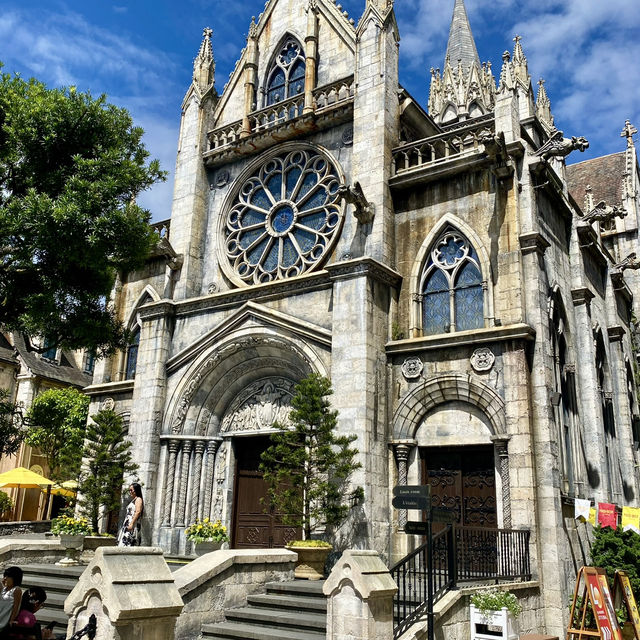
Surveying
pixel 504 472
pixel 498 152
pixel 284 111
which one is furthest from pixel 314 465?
pixel 284 111

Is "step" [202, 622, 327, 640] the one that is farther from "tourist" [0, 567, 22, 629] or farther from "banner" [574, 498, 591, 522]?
"banner" [574, 498, 591, 522]

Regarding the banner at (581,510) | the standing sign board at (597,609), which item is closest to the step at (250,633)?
the standing sign board at (597,609)

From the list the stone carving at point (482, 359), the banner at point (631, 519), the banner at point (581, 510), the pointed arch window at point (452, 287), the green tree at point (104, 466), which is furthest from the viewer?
the green tree at point (104, 466)

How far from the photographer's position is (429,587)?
912cm

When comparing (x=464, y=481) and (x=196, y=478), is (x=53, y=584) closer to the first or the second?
(x=196, y=478)

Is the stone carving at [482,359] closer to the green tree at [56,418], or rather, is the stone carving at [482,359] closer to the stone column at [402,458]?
the stone column at [402,458]

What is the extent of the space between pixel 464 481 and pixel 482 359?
245 cm

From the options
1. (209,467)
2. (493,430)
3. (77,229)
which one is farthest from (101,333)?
(493,430)

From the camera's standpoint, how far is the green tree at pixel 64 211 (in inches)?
528

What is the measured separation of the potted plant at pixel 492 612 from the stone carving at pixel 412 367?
5.11m

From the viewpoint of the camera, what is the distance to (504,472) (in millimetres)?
12977

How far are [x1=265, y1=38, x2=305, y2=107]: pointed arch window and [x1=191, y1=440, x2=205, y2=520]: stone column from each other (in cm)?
1007

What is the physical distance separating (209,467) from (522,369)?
8.19m

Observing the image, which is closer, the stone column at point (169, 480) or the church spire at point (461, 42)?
the stone column at point (169, 480)
